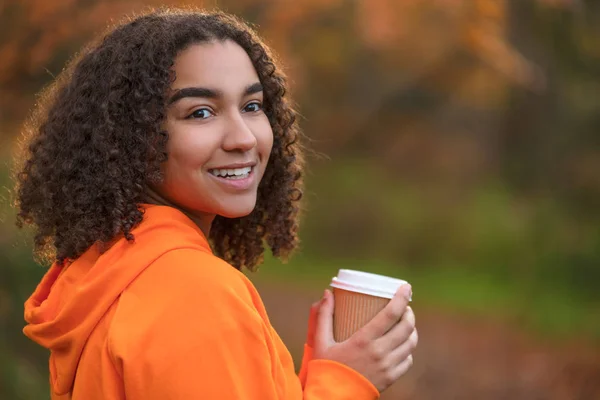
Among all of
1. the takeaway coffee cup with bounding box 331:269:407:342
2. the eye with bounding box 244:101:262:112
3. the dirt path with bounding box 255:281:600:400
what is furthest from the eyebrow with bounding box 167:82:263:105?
the dirt path with bounding box 255:281:600:400

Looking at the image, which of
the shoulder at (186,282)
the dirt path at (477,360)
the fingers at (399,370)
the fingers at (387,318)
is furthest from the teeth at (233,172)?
the dirt path at (477,360)

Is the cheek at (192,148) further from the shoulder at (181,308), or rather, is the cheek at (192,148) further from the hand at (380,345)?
the hand at (380,345)

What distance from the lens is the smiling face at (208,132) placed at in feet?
6.17

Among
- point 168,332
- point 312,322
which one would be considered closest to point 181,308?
point 168,332

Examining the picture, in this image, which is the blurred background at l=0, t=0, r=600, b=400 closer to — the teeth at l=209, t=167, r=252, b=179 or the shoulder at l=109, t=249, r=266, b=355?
the teeth at l=209, t=167, r=252, b=179

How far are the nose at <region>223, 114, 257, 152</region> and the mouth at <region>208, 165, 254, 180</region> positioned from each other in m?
0.06

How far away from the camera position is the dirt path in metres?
5.60

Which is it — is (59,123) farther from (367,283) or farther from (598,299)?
(598,299)

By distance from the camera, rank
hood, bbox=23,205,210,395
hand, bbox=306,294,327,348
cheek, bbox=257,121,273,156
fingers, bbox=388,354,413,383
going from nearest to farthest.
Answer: hood, bbox=23,205,210,395, fingers, bbox=388,354,413,383, cheek, bbox=257,121,273,156, hand, bbox=306,294,327,348

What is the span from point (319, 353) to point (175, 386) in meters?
0.51

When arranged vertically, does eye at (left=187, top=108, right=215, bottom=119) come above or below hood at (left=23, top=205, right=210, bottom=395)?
above

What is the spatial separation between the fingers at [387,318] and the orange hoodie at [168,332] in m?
0.12

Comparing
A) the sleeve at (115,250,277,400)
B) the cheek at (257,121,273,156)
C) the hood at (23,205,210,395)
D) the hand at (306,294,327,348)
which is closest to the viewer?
the sleeve at (115,250,277,400)

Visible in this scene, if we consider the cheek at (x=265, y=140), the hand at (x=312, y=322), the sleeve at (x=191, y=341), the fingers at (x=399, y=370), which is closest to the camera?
the sleeve at (x=191, y=341)
